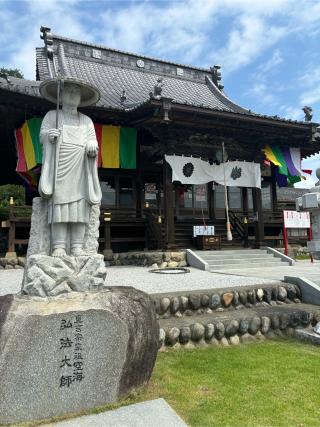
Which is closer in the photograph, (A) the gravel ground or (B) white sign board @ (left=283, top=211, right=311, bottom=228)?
(A) the gravel ground

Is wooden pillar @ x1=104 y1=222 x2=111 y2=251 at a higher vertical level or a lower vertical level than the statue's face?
lower

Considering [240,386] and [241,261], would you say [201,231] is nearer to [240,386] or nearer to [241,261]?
[241,261]

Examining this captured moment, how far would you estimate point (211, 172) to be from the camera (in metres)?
15.1

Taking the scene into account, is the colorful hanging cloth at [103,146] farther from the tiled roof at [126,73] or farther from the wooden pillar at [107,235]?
the wooden pillar at [107,235]

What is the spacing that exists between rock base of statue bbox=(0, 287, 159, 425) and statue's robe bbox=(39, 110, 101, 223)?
1108mm

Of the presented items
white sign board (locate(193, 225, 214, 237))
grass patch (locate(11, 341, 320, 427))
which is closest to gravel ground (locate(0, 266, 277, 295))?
grass patch (locate(11, 341, 320, 427))

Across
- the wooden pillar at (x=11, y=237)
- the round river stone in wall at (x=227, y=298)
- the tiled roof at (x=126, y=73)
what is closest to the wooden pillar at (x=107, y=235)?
the wooden pillar at (x=11, y=237)

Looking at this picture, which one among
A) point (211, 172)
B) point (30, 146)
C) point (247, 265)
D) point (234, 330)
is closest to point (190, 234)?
point (211, 172)

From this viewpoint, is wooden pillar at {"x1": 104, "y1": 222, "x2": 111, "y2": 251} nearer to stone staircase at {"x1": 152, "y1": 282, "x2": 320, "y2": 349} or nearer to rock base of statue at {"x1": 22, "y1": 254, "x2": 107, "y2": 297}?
stone staircase at {"x1": 152, "y1": 282, "x2": 320, "y2": 349}

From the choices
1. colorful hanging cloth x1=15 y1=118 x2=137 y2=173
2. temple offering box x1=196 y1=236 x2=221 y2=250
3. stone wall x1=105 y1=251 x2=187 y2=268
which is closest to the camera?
stone wall x1=105 y1=251 x2=187 y2=268

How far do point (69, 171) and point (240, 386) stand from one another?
10.8 ft

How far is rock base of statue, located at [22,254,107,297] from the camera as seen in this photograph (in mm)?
3832

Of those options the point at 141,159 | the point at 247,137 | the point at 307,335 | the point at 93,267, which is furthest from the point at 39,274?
the point at 247,137

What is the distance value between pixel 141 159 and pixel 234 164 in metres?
4.25
